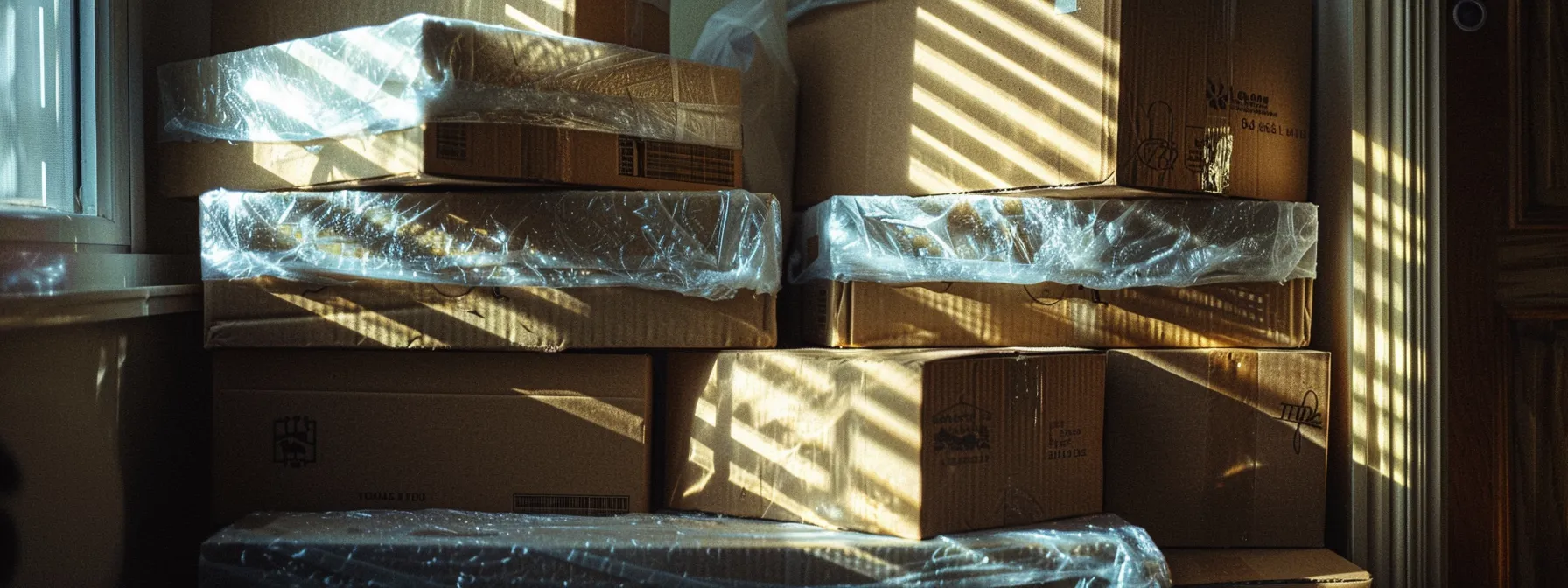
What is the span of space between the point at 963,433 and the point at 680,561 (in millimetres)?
342

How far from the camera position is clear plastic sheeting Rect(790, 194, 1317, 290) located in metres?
1.37

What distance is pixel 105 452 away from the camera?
4.14ft

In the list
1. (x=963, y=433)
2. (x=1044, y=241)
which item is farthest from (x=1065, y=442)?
(x=1044, y=241)

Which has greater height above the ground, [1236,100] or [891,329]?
[1236,100]

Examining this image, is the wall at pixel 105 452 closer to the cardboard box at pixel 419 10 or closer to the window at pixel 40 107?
the window at pixel 40 107

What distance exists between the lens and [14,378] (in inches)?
41.8

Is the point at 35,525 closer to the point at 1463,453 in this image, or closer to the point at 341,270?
the point at 341,270

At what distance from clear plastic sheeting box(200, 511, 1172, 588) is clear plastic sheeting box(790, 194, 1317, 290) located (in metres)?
0.35

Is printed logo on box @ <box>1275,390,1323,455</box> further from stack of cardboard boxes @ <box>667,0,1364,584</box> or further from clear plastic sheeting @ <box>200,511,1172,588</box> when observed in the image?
clear plastic sheeting @ <box>200,511,1172,588</box>

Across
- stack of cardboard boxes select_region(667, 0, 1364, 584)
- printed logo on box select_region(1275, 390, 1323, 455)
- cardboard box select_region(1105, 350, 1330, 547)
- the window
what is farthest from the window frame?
printed logo on box select_region(1275, 390, 1323, 455)

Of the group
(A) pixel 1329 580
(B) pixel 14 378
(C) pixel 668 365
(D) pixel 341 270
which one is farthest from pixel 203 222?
(A) pixel 1329 580

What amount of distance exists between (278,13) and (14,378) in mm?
567

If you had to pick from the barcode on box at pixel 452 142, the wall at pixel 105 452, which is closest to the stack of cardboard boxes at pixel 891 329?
the barcode on box at pixel 452 142

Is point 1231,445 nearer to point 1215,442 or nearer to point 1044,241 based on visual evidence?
point 1215,442
